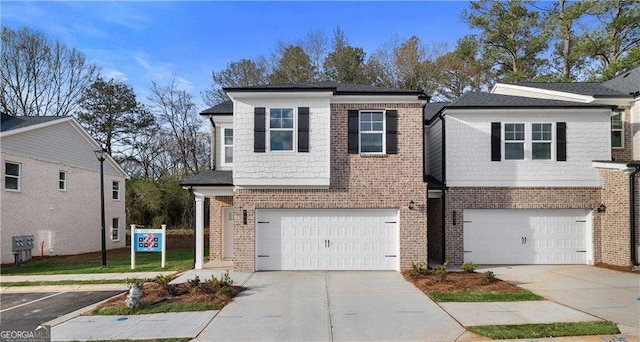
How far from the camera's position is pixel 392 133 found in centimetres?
1253

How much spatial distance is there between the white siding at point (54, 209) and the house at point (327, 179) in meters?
10.6

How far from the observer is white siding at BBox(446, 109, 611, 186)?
44.5 feet

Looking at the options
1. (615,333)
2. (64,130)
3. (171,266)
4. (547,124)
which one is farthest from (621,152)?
(64,130)

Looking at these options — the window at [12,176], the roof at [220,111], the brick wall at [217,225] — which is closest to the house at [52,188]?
the window at [12,176]

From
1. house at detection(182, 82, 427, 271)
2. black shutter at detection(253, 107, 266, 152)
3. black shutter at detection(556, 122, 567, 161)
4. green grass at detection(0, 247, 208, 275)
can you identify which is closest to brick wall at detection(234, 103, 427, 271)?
house at detection(182, 82, 427, 271)

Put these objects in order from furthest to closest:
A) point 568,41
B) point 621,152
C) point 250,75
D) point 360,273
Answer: point 250,75
point 568,41
point 621,152
point 360,273

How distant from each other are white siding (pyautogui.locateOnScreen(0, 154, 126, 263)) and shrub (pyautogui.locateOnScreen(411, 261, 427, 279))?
15785 millimetres

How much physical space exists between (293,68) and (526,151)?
71.6 ft

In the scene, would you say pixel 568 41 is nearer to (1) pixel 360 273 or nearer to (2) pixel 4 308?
(1) pixel 360 273

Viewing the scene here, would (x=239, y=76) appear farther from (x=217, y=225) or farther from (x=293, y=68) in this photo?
(x=217, y=225)

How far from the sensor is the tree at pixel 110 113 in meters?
32.0

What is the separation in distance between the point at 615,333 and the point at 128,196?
29.0 m

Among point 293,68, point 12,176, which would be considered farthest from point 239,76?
point 12,176

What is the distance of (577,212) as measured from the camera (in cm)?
1368
